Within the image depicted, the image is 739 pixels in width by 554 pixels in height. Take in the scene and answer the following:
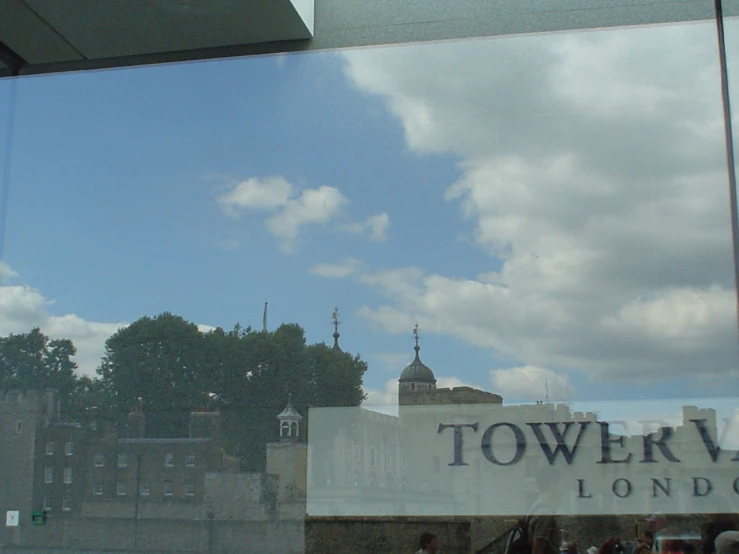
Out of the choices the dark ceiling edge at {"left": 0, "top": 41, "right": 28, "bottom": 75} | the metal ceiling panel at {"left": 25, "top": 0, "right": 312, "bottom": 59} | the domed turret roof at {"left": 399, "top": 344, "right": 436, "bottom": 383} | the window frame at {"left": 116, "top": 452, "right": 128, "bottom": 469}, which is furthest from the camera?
the dark ceiling edge at {"left": 0, "top": 41, "right": 28, "bottom": 75}

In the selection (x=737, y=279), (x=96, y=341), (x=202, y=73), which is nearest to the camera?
(x=737, y=279)

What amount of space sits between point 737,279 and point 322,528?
2047 millimetres

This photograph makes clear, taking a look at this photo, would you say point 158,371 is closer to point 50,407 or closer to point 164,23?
point 50,407

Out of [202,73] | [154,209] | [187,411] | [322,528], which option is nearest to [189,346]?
[187,411]

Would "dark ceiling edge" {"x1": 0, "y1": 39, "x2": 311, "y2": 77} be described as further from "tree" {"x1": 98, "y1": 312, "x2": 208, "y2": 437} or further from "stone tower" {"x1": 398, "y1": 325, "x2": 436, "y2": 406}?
"stone tower" {"x1": 398, "y1": 325, "x2": 436, "y2": 406}

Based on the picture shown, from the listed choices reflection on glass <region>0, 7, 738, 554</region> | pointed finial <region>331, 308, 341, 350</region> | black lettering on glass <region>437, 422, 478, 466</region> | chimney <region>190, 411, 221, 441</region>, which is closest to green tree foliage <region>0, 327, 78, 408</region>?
reflection on glass <region>0, 7, 738, 554</region>

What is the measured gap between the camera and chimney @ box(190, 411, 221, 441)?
13.8 ft

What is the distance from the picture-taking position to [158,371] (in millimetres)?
4340

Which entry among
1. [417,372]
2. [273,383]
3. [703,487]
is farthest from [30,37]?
[703,487]

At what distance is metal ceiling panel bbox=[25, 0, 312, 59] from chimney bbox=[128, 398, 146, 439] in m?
1.81

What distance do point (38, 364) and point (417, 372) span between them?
6.03 ft

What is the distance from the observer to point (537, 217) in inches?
164

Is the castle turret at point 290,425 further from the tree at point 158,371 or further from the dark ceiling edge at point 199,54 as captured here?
the dark ceiling edge at point 199,54

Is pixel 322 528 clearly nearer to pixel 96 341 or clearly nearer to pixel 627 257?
pixel 96 341
